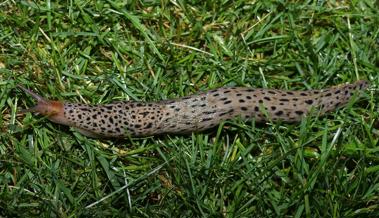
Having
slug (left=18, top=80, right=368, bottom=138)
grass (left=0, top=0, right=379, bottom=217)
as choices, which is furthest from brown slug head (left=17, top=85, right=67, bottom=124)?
grass (left=0, top=0, right=379, bottom=217)

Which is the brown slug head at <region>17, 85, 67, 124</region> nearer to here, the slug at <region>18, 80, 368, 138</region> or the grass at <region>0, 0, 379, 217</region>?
the slug at <region>18, 80, 368, 138</region>

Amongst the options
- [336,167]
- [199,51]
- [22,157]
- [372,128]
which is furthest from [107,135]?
[372,128]

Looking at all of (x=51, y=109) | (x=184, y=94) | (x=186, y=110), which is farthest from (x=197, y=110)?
(x=51, y=109)

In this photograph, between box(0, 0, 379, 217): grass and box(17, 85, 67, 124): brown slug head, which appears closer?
box(0, 0, 379, 217): grass

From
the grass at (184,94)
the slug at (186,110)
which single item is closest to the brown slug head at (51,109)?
the slug at (186,110)

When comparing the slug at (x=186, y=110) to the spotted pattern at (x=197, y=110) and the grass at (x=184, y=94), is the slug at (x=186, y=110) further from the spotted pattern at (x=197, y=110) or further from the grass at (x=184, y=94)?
the grass at (x=184, y=94)

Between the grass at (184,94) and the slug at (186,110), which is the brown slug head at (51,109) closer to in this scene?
the slug at (186,110)

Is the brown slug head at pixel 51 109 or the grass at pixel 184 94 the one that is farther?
the brown slug head at pixel 51 109
